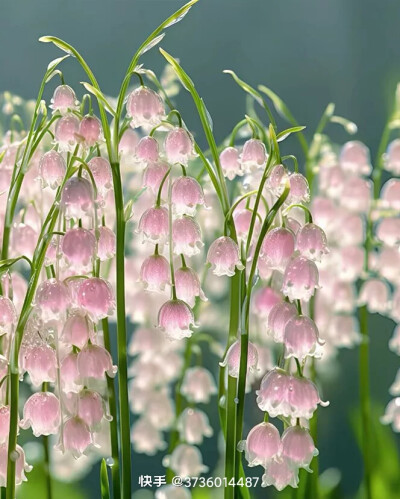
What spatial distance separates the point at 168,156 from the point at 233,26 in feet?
3.92

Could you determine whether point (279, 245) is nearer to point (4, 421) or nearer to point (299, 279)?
point (299, 279)

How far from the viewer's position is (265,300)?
3.03 feet

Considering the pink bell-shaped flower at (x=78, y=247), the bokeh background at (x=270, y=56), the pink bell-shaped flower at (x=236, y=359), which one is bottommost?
the pink bell-shaped flower at (x=236, y=359)

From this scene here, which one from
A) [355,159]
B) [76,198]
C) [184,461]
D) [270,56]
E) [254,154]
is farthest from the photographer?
[270,56]

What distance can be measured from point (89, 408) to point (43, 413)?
4 centimetres

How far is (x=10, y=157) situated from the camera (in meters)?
0.91

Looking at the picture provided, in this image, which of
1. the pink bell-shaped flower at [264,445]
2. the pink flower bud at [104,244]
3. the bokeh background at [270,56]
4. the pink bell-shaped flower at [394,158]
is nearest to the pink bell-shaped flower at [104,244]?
the pink flower bud at [104,244]

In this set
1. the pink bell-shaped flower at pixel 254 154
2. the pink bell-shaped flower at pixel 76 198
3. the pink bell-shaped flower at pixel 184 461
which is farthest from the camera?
the pink bell-shaped flower at pixel 184 461

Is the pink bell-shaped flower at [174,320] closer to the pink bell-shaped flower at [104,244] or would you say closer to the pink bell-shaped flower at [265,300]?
the pink bell-shaped flower at [104,244]

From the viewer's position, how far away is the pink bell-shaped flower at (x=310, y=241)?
27.2 inches

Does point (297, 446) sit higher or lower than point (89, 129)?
lower

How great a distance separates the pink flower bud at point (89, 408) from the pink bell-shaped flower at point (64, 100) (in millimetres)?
249

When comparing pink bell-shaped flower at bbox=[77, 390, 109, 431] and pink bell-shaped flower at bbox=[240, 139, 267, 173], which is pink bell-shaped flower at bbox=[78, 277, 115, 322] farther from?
pink bell-shaped flower at bbox=[240, 139, 267, 173]

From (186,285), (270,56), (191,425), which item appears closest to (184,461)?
(191,425)
